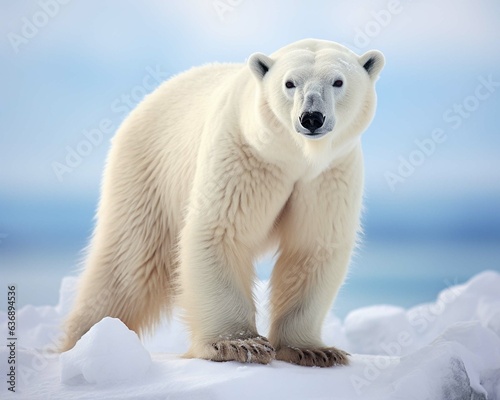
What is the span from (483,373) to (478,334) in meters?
0.25

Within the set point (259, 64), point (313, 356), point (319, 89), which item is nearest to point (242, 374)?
point (313, 356)

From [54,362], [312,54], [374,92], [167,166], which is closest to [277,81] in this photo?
[312,54]

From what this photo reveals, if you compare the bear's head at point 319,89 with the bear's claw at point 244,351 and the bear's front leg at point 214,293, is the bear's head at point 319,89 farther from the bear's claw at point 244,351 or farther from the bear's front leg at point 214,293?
the bear's claw at point 244,351

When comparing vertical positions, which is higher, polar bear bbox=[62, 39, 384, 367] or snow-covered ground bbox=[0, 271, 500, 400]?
polar bear bbox=[62, 39, 384, 367]

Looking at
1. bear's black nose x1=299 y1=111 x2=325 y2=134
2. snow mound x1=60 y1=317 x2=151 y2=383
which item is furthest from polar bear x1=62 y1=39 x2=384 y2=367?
snow mound x1=60 y1=317 x2=151 y2=383

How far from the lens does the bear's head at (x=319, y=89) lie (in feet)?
13.1

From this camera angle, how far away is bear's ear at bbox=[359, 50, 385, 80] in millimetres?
4355

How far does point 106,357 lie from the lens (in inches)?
156
